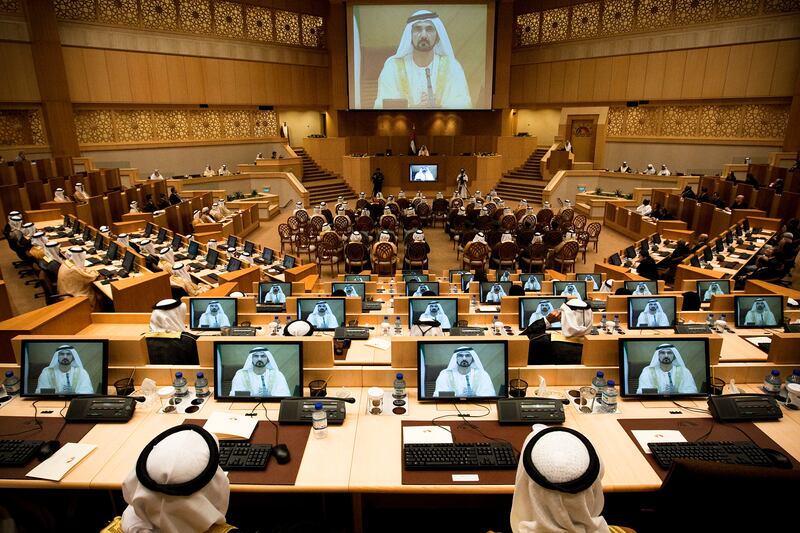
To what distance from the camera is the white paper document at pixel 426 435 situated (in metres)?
3.37

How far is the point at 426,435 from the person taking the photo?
135 inches

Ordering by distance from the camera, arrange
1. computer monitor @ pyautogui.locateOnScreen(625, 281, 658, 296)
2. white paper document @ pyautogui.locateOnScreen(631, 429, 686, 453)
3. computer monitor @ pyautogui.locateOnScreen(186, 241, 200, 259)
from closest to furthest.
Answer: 1. white paper document @ pyautogui.locateOnScreen(631, 429, 686, 453)
2. computer monitor @ pyautogui.locateOnScreen(625, 281, 658, 296)
3. computer monitor @ pyautogui.locateOnScreen(186, 241, 200, 259)

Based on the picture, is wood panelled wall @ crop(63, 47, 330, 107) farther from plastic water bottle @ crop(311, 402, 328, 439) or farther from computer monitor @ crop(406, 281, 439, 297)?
plastic water bottle @ crop(311, 402, 328, 439)

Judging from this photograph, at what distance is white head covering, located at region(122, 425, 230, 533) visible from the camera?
2277mm

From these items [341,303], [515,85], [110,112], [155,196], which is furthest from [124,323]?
[515,85]

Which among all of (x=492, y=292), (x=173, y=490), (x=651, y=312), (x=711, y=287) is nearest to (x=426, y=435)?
(x=173, y=490)

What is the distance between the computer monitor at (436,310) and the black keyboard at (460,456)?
2.75m

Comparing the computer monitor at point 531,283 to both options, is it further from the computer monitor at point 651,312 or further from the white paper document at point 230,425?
the white paper document at point 230,425

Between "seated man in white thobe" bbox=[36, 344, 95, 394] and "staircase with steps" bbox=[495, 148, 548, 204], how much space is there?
1887cm

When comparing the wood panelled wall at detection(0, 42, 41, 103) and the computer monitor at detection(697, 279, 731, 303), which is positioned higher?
the wood panelled wall at detection(0, 42, 41, 103)

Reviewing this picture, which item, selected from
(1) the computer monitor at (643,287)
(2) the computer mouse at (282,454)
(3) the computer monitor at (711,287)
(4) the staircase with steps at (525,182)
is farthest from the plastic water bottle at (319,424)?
(4) the staircase with steps at (525,182)

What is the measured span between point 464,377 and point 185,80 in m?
20.3

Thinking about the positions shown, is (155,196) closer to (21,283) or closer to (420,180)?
(21,283)

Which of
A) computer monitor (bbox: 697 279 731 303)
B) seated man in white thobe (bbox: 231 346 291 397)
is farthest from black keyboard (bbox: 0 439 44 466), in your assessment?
computer monitor (bbox: 697 279 731 303)
